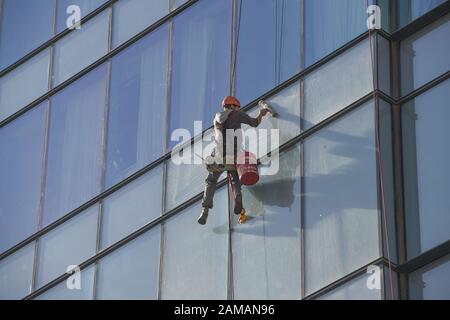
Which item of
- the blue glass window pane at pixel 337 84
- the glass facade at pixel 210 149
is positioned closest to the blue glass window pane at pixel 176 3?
the glass facade at pixel 210 149

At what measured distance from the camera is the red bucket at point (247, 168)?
23.2m

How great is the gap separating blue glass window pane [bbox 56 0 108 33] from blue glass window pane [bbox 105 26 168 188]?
5.07 ft

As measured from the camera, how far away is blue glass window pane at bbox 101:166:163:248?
82.0 ft

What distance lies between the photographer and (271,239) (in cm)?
2305

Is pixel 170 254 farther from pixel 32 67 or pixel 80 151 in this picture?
pixel 32 67

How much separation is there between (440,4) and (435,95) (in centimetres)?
141

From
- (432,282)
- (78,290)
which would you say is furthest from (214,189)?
(432,282)

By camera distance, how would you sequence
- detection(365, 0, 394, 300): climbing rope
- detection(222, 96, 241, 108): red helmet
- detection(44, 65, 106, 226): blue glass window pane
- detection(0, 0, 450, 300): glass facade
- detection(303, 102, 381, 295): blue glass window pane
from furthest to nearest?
detection(44, 65, 106, 226): blue glass window pane, detection(222, 96, 241, 108): red helmet, detection(0, 0, 450, 300): glass facade, detection(303, 102, 381, 295): blue glass window pane, detection(365, 0, 394, 300): climbing rope

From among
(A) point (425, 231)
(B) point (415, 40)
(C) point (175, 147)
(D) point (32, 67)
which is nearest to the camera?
(A) point (425, 231)

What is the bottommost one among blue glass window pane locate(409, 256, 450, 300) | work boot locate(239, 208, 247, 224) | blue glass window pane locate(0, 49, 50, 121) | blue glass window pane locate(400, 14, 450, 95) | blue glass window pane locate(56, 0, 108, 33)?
blue glass window pane locate(409, 256, 450, 300)

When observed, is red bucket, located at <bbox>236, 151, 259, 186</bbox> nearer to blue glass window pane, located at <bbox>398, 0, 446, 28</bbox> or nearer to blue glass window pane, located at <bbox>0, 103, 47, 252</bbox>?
blue glass window pane, located at <bbox>398, 0, 446, 28</bbox>

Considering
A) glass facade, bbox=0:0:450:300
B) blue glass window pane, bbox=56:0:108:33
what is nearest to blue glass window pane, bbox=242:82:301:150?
glass facade, bbox=0:0:450:300
